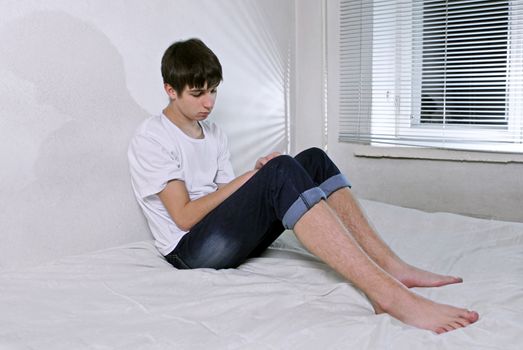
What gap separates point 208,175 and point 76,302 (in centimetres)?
58

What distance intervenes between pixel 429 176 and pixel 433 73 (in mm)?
446

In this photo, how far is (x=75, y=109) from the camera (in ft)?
5.14

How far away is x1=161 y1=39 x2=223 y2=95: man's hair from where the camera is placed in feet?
5.06

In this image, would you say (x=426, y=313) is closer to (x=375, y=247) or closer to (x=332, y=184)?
(x=375, y=247)

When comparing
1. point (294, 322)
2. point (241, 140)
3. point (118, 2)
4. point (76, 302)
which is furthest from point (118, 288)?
point (241, 140)

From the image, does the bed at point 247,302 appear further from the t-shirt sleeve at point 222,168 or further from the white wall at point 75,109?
the t-shirt sleeve at point 222,168

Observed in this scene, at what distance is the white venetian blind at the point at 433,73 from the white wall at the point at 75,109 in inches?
32.8

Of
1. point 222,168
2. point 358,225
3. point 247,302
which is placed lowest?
point 247,302

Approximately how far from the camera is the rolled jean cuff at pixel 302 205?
1.24m

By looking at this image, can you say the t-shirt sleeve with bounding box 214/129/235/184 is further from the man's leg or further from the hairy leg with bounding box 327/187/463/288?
Answer: the hairy leg with bounding box 327/187/463/288

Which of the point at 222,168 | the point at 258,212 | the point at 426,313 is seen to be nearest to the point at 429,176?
the point at 222,168

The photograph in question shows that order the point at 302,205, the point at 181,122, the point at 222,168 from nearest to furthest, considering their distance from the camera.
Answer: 1. the point at 302,205
2. the point at 181,122
3. the point at 222,168

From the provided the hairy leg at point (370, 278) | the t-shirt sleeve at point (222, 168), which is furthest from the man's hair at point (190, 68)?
the hairy leg at point (370, 278)

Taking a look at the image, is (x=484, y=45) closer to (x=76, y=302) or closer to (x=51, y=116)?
(x=51, y=116)
